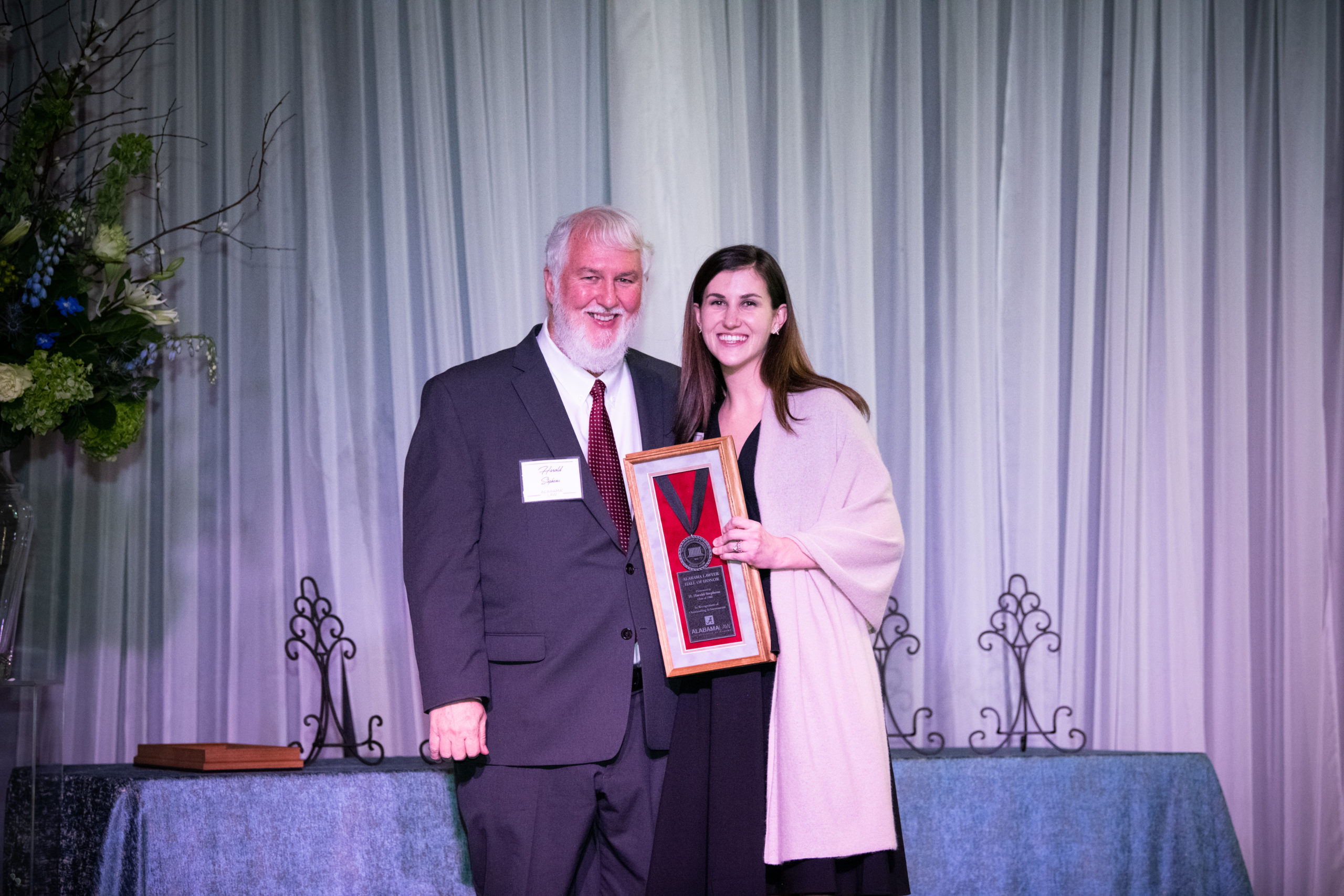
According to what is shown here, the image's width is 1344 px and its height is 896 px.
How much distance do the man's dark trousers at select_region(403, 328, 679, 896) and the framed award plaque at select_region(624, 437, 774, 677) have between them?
0.34 feet

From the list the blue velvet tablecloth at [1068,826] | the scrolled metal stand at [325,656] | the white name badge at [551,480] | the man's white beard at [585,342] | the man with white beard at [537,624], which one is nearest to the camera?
the man with white beard at [537,624]

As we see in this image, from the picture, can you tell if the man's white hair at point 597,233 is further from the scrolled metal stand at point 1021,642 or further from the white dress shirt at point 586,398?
the scrolled metal stand at point 1021,642

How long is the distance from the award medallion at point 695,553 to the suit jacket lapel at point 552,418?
0.17 metres

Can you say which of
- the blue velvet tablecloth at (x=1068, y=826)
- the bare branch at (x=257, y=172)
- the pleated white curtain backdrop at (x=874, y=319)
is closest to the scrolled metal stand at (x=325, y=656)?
the pleated white curtain backdrop at (x=874, y=319)

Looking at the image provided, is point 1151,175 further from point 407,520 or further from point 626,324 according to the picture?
point 407,520

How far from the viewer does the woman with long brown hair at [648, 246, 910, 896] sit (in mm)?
2238

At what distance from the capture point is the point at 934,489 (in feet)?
12.0

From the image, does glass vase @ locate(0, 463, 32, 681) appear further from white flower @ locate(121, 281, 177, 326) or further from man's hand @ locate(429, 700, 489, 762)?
man's hand @ locate(429, 700, 489, 762)

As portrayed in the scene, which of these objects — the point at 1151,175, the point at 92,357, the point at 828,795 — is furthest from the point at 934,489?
the point at 92,357

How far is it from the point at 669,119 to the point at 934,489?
1.46 m

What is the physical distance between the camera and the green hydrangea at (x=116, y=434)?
3.11m

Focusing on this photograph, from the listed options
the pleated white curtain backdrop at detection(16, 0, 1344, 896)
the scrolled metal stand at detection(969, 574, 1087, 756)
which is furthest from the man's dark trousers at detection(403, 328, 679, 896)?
the scrolled metal stand at detection(969, 574, 1087, 756)

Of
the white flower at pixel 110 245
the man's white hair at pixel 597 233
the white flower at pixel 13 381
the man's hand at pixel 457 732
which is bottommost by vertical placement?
the man's hand at pixel 457 732

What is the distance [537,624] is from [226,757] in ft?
4.02
